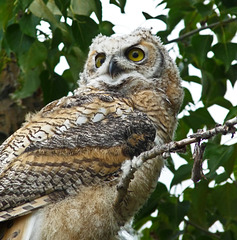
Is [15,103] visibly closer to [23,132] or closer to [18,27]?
[18,27]

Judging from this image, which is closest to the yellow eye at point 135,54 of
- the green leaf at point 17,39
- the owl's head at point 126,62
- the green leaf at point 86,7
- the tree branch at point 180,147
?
the owl's head at point 126,62

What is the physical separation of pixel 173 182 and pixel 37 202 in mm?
1310

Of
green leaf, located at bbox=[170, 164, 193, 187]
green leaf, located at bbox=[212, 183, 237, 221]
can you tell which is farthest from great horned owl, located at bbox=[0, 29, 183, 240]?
green leaf, located at bbox=[212, 183, 237, 221]

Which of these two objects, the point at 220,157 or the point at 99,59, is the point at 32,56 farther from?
the point at 220,157

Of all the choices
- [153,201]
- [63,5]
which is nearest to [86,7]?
[63,5]

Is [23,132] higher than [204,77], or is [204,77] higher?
[23,132]

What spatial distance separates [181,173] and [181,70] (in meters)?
1.01

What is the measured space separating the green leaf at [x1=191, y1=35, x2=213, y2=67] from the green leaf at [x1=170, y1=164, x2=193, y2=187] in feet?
2.32

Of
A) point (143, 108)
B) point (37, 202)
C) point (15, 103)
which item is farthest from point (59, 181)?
point (15, 103)

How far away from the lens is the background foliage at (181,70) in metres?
3.64

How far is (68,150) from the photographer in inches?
124

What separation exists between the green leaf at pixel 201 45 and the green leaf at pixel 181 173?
71cm

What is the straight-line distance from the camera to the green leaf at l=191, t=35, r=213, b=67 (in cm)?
402

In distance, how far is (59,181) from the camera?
9.95ft
